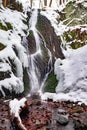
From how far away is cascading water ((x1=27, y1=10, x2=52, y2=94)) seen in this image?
11.4m

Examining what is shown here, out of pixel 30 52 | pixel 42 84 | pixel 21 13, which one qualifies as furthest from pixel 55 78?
pixel 21 13

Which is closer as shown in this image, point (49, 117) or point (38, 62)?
point (49, 117)

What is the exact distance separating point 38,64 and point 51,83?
3.43 ft

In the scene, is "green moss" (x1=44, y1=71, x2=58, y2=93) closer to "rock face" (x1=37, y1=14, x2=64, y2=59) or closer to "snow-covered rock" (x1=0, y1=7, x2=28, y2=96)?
"snow-covered rock" (x1=0, y1=7, x2=28, y2=96)

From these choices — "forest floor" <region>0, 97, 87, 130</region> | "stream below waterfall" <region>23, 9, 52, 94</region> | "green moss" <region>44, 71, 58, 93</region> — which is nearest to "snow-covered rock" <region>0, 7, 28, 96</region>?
"stream below waterfall" <region>23, 9, 52, 94</region>

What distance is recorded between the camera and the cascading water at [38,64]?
37.3 ft

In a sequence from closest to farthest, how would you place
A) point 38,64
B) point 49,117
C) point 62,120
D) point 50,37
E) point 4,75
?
point 62,120
point 49,117
point 4,75
point 38,64
point 50,37

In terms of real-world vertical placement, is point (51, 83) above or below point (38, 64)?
below

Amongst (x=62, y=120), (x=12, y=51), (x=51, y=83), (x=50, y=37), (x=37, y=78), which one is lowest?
(x=51, y=83)

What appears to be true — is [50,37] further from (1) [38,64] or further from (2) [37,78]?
(2) [37,78]

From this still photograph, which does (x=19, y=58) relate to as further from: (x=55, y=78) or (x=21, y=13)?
(x=21, y=13)

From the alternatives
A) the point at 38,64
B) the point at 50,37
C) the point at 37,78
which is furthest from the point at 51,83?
the point at 50,37

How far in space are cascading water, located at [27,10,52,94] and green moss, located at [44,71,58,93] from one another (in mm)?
183

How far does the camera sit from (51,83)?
38.4ft
